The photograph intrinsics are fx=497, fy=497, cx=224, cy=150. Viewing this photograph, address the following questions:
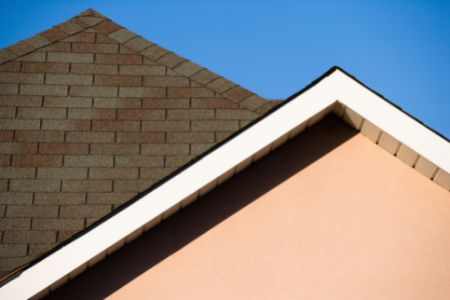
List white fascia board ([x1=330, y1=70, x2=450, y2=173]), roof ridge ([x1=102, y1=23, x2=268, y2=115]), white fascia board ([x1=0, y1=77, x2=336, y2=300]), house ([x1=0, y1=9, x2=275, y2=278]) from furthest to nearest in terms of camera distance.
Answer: roof ridge ([x1=102, y1=23, x2=268, y2=115])
house ([x1=0, y1=9, x2=275, y2=278])
white fascia board ([x1=330, y1=70, x2=450, y2=173])
white fascia board ([x1=0, y1=77, x2=336, y2=300])

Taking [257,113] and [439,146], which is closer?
[439,146]

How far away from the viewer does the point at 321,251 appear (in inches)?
181

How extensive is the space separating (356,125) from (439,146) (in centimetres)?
83

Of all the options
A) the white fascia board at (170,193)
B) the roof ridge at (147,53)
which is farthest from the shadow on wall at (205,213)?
the roof ridge at (147,53)

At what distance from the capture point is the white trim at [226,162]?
13.4 feet

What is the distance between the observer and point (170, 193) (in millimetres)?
4328

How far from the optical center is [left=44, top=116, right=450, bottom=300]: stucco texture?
14.8 ft

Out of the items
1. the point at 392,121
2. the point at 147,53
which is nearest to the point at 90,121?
the point at 147,53

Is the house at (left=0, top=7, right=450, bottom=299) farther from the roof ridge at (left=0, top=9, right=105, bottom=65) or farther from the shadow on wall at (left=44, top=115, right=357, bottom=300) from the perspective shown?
the roof ridge at (left=0, top=9, right=105, bottom=65)

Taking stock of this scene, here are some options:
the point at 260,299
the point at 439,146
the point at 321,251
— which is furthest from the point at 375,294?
the point at 439,146

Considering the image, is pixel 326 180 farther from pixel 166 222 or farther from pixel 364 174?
pixel 166 222

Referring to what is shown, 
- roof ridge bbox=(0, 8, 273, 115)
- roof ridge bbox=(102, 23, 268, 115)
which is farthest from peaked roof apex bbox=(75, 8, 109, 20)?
roof ridge bbox=(102, 23, 268, 115)

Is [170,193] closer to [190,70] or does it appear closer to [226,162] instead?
[226,162]

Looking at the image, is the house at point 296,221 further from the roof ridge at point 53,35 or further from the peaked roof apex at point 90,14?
the peaked roof apex at point 90,14
